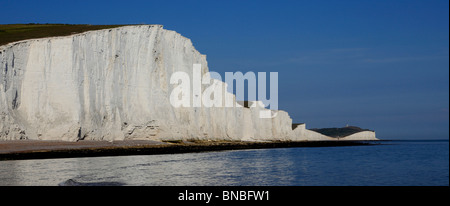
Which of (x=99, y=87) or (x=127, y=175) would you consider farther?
(x=99, y=87)

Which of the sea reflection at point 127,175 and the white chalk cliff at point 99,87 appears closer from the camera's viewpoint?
the sea reflection at point 127,175

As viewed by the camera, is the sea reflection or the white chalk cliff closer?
the sea reflection

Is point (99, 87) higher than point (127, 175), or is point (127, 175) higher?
point (99, 87)

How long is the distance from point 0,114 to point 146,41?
1855cm

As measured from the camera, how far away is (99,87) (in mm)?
40125

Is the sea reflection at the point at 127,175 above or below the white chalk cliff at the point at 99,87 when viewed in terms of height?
below

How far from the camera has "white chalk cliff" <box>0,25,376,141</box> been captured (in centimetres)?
3353

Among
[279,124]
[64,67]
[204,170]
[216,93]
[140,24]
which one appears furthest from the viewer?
[279,124]

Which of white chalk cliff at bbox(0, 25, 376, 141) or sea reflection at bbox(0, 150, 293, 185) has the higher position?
white chalk cliff at bbox(0, 25, 376, 141)

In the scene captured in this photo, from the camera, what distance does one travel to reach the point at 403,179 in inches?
695

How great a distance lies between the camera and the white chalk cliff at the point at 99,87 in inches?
1320
